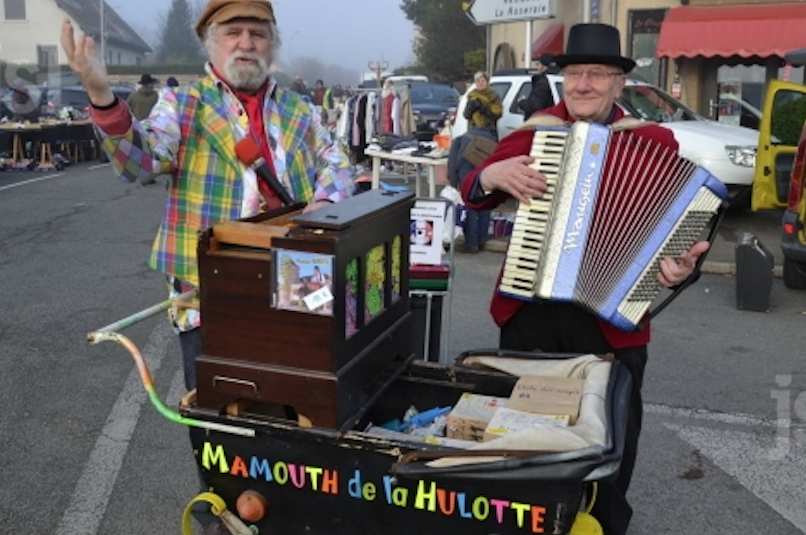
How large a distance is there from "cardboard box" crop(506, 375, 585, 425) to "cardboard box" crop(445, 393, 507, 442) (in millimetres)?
70

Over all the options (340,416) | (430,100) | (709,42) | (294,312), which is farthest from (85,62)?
(430,100)

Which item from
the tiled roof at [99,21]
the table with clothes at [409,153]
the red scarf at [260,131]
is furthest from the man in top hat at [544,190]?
the tiled roof at [99,21]

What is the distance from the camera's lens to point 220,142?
3.07 m

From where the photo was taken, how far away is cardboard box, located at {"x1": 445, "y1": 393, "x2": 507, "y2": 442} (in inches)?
108

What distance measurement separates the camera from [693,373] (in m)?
5.93

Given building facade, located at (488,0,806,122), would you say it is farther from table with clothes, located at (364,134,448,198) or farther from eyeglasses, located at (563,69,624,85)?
eyeglasses, located at (563,69,624,85)

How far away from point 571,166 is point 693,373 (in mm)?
3276

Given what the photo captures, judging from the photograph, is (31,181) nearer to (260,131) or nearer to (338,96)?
(260,131)

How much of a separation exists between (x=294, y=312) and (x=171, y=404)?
10.4 feet

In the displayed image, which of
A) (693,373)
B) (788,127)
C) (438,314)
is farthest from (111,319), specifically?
(788,127)

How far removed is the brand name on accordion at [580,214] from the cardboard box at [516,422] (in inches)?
26.9

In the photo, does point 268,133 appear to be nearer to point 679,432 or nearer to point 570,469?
point 570,469

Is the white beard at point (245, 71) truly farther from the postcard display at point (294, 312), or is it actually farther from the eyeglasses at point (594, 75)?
the eyeglasses at point (594, 75)

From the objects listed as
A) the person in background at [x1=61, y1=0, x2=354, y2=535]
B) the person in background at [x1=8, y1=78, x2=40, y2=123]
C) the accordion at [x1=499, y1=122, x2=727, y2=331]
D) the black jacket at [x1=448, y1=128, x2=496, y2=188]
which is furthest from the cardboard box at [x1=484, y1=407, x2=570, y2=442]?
the person in background at [x1=8, y1=78, x2=40, y2=123]
